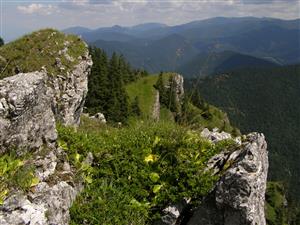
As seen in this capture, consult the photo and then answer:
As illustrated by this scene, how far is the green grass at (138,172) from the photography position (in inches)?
404

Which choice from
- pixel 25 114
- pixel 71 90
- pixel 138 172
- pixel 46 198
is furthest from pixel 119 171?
pixel 71 90

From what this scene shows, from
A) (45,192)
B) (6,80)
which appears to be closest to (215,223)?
(45,192)

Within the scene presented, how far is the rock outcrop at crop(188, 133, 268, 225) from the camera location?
1002cm

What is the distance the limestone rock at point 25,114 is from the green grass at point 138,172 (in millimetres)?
862

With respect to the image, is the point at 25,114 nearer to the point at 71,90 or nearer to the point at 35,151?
the point at 35,151

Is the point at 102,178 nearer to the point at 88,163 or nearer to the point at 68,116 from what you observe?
the point at 88,163

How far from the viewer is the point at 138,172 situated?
1135cm

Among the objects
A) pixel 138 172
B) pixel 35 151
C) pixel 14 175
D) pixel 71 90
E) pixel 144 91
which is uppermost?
pixel 14 175

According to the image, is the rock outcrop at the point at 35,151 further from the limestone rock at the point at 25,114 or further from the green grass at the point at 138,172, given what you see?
the green grass at the point at 138,172

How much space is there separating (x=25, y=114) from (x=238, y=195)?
237 inches

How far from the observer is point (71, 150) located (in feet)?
38.3

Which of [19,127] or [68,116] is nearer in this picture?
[19,127]

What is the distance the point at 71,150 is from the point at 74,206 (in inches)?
79.1

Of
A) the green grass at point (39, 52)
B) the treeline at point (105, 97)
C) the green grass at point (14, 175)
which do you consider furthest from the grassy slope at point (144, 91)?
the green grass at point (14, 175)
